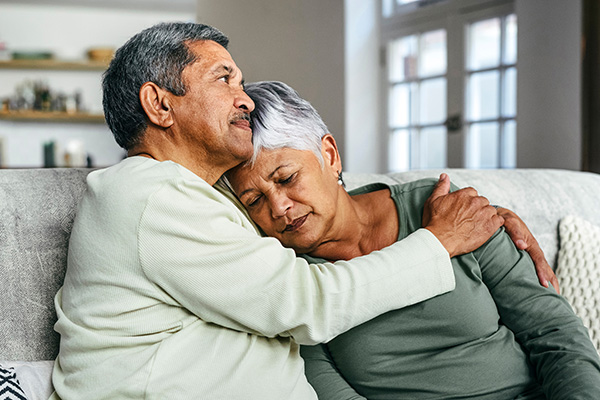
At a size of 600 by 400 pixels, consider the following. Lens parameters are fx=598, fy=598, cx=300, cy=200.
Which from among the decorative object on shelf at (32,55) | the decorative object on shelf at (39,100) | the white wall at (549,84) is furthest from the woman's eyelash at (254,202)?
the decorative object on shelf at (32,55)

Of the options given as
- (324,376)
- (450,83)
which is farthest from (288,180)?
(450,83)

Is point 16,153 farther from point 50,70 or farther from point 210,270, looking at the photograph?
point 210,270

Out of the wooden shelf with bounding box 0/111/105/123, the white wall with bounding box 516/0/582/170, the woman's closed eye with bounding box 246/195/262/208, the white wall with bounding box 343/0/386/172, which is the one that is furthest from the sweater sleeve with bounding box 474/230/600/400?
the wooden shelf with bounding box 0/111/105/123

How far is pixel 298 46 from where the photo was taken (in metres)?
4.85

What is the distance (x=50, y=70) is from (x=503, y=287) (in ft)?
22.4

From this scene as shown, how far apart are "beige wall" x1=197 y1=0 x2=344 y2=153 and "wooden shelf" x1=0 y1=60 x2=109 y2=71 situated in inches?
77.6

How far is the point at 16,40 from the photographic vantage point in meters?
6.91

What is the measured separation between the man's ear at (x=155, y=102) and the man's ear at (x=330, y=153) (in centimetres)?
39

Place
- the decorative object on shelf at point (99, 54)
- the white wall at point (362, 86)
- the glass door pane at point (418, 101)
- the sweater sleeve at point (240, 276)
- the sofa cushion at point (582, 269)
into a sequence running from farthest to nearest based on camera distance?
the decorative object on shelf at point (99, 54) → the glass door pane at point (418, 101) → the white wall at point (362, 86) → the sofa cushion at point (582, 269) → the sweater sleeve at point (240, 276)

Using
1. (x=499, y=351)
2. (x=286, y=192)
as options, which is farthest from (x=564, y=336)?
(x=286, y=192)

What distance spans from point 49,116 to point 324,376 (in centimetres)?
631

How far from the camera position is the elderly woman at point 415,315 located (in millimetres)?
1313

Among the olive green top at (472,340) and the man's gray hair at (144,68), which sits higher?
the man's gray hair at (144,68)

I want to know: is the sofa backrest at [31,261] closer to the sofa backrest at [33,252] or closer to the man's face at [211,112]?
the sofa backrest at [33,252]
